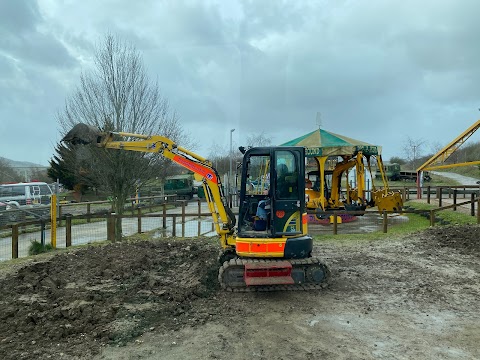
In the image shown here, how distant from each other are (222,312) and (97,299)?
194 cm

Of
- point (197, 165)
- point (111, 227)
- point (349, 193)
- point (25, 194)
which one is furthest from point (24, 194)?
point (197, 165)

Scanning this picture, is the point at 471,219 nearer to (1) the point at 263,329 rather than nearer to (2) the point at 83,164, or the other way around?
(1) the point at 263,329

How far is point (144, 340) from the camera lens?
4.86m

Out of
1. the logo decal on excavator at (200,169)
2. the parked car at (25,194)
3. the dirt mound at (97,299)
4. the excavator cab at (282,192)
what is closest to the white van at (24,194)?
the parked car at (25,194)

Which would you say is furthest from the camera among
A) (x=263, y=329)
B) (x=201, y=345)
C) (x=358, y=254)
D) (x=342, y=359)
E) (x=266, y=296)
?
(x=358, y=254)

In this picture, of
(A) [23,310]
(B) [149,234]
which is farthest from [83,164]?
(A) [23,310]

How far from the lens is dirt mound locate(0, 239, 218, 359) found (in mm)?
4824

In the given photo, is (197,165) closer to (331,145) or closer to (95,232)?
(95,232)

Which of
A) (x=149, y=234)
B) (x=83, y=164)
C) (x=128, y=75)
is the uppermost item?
(x=128, y=75)

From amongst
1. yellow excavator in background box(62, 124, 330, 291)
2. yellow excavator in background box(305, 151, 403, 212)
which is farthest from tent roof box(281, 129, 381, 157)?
yellow excavator in background box(62, 124, 330, 291)

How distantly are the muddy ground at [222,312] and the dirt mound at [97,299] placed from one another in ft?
0.06

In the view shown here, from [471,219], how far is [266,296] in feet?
34.6

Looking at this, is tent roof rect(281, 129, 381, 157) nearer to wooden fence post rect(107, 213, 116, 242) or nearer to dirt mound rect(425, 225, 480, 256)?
dirt mound rect(425, 225, 480, 256)

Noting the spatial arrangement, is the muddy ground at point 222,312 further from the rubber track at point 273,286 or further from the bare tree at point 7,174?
the bare tree at point 7,174
